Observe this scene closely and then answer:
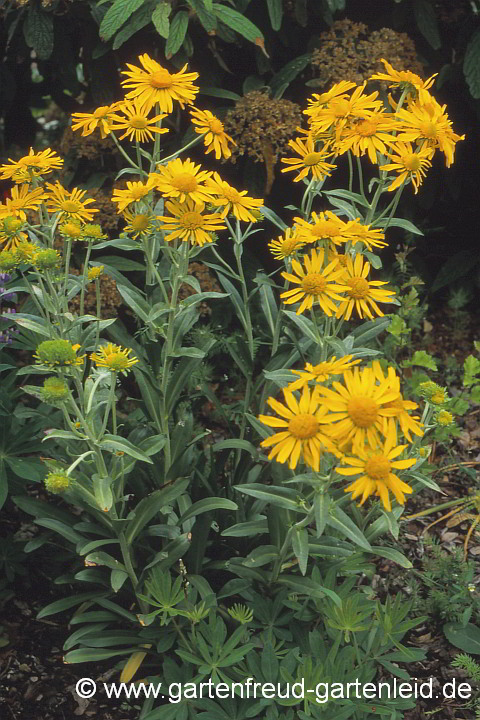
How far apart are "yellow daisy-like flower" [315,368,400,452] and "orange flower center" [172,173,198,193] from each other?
0.57 metres

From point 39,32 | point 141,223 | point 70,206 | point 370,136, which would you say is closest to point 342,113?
point 370,136

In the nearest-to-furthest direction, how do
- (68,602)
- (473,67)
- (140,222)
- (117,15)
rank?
(140,222)
(68,602)
(117,15)
(473,67)

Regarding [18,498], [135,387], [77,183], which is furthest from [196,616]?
[77,183]

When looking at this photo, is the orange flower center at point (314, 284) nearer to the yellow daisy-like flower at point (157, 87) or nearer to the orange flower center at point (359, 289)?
the orange flower center at point (359, 289)

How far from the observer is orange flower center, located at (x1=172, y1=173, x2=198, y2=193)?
179 cm

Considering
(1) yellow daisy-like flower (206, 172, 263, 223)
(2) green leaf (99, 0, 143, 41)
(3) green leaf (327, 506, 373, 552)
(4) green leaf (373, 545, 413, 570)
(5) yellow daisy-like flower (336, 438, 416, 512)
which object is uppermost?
(2) green leaf (99, 0, 143, 41)

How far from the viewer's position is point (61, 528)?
206cm

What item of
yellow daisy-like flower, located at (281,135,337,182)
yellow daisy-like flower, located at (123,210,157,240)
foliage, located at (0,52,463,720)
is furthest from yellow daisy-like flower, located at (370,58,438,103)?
yellow daisy-like flower, located at (123,210,157,240)

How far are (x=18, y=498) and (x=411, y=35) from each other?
2.42 m

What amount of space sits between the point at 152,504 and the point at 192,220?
71cm

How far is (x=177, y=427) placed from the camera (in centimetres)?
222

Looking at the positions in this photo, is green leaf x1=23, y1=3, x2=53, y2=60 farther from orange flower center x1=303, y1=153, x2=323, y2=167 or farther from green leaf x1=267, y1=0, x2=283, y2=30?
orange flower center x1=303, y1=153, x2=323, y2=167

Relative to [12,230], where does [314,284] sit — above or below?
below

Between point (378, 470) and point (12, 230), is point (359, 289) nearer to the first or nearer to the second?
point (378, 470)
